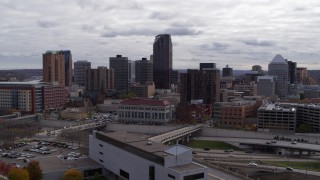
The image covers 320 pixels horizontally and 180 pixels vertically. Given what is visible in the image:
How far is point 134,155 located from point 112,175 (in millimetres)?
5157

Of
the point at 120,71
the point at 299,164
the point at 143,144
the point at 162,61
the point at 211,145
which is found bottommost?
the point at 299,164

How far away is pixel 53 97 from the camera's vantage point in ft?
250

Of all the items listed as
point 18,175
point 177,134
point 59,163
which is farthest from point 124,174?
point 177,134

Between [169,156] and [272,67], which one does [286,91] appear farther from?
[169,156]

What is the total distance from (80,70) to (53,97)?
190 feet

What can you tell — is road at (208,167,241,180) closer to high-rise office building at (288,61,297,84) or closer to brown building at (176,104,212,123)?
brown building at (176,104,212,123)

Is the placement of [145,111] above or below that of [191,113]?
above

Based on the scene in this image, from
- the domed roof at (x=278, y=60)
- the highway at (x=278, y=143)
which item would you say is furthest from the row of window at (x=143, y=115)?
the domed roof at (x=278, y=60)

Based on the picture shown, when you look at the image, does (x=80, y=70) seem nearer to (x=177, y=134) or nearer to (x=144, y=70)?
(x=144, y=70)

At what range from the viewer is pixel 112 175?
107 ft

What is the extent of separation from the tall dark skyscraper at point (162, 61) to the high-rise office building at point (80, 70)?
A: 22.4m

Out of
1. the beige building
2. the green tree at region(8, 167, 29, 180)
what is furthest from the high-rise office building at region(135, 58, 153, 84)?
the green tree at region(8, 167, 29, 180)

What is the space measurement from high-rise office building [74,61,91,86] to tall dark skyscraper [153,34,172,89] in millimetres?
22420

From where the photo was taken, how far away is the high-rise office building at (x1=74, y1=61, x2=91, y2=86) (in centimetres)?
12788
